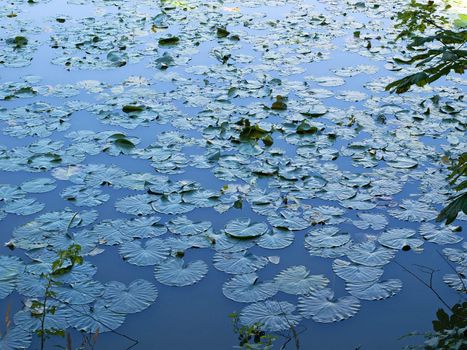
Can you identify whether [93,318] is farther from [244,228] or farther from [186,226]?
[244,228]

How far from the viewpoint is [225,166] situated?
9.88 feet

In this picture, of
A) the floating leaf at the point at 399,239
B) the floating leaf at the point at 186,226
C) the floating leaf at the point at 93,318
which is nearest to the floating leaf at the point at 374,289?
the floating leaf at the point at 399,239

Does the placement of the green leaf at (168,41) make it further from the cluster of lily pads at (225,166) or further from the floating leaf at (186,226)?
the floating leaf at (186,226)

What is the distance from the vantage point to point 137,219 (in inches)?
102

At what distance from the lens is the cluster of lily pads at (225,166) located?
2246 mm

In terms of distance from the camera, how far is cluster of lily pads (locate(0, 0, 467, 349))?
225 centimetres

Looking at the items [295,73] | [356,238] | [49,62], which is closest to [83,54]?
[49,62]

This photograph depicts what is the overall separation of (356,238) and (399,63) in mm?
2357

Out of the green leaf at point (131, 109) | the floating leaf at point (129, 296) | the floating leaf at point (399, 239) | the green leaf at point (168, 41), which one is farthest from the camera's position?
the green leaf at point (168, 41)

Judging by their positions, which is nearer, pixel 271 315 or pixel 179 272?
pixel 271 315

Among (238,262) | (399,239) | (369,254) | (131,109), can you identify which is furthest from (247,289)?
(131,109)

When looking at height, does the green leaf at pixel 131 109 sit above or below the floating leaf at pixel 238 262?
below

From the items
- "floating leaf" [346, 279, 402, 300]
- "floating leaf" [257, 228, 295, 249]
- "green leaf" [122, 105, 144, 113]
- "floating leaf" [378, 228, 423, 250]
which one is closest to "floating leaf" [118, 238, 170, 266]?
"floating leaf" [257, 228, 295, 249]

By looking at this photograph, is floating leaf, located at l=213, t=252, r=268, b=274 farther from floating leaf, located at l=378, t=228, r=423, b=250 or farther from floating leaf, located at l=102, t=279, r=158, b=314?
floating leaf, located at l=378, t=228, r=423, b=250
